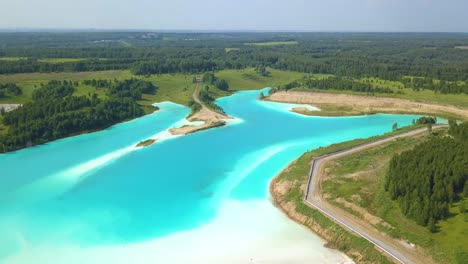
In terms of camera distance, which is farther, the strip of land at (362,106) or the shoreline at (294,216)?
the strip of land at (362,106)

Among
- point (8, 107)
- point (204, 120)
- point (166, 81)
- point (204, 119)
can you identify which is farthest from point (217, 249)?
point (166, 81)

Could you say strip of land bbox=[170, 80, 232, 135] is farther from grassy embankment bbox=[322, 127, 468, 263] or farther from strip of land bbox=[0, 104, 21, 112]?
strip of land bbox=[0, 104, 21, 112]

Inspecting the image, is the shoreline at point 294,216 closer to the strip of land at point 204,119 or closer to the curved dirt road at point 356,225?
the curved dirt road at point 356,225

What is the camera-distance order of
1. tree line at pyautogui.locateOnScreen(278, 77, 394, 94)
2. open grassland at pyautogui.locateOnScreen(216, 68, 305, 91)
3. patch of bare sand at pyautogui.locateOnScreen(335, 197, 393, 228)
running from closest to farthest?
1. patch of bare sand at pyautogui.locateOnScreen(335, 197, 393, 228)
2. tree line at pyautogui.locateOnScreen(278, 77, 394, 94)
3. open grassland at pyautogui.locateOnScreen(216, 68, 305, 91)

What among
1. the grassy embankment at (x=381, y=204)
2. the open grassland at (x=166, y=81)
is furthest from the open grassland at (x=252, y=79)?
the grassy embankment at (x=381, y=204)

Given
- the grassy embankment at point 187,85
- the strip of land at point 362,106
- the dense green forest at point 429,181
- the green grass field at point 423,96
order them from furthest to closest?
the grassy embankment at point 187,85 < the green grass field at point 423,96 < the strip of land at point 362,106 < the dense green forest at point 429,181

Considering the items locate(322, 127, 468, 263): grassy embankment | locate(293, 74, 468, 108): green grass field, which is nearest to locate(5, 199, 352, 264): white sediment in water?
locate(322, 127, 468, 263): grassy embankment

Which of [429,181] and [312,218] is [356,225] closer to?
[312,218]
